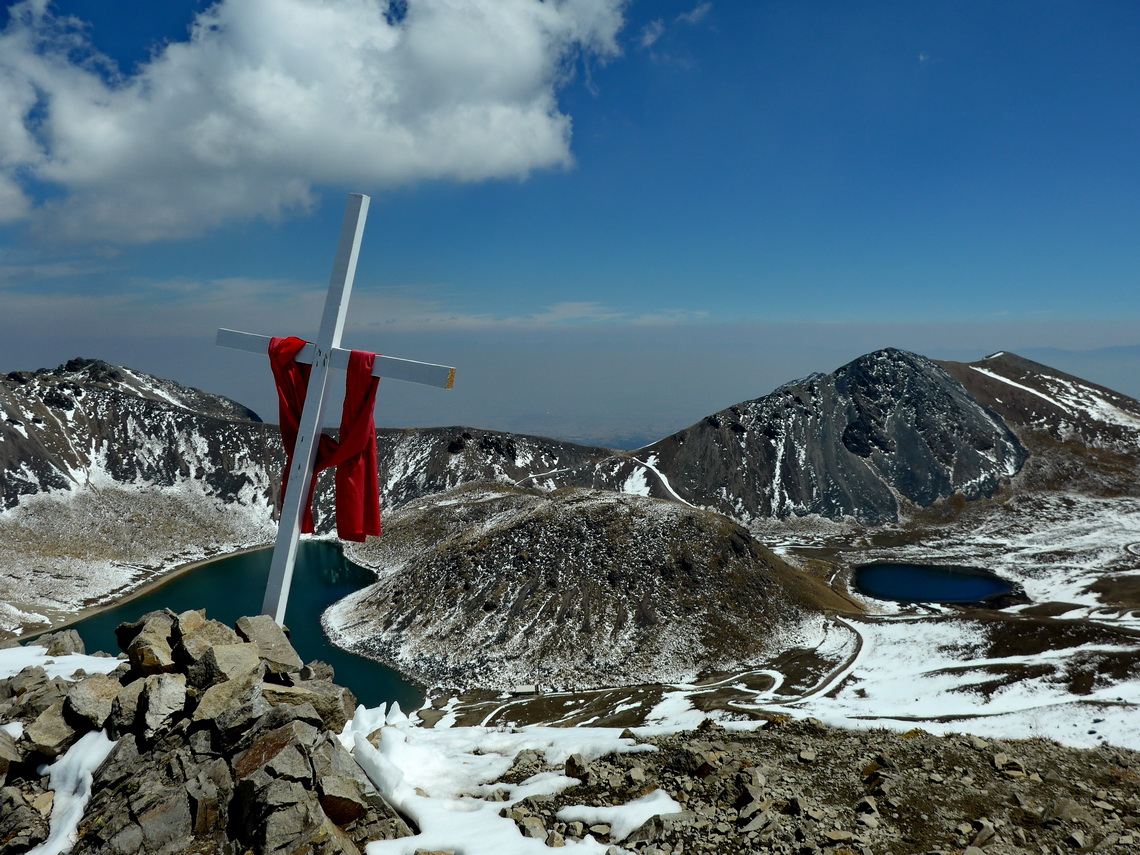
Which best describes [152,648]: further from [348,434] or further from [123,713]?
[348,434]

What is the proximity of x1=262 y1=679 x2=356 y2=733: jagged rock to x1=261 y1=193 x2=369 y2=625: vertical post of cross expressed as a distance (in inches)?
88.7

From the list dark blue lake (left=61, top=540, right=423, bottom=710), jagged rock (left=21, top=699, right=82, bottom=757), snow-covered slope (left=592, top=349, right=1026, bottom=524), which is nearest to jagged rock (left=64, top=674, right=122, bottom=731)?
jagged rock (left=21, top=699, right=82, bottom=757)

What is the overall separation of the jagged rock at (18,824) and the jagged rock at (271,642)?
387cm

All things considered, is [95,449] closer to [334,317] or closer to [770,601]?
[770,601]

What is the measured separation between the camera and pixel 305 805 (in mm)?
8477

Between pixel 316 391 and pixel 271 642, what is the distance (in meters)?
5.47

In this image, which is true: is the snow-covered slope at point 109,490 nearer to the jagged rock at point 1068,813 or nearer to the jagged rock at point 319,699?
the jagged rock at point 319,699

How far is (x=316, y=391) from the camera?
13016mm

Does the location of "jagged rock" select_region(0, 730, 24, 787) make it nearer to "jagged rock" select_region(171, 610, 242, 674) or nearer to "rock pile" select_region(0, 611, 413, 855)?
"rock pile" select_region(0, 611, 413, 855)

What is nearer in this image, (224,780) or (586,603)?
(224,780)

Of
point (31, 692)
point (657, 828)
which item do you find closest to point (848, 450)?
point (657, 828)

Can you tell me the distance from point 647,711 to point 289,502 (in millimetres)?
34377

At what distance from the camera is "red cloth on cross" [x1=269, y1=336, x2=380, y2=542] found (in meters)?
12.8

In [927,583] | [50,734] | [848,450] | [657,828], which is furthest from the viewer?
[848,450]
